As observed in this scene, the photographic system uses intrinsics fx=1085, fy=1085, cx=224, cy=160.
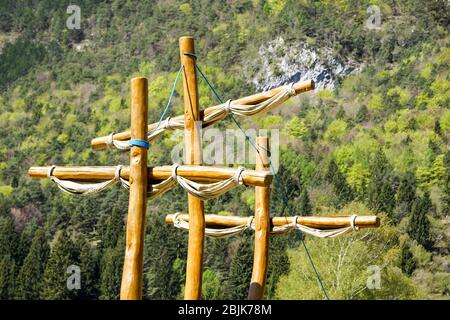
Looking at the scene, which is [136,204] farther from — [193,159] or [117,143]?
[117,143]

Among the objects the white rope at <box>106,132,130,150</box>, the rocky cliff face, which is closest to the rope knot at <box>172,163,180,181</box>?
the white rope at <box>106,132,130,150</box>

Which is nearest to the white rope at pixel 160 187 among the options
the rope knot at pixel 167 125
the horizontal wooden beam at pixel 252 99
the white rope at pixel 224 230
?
the horizontal wooden beam at pixel 252 99

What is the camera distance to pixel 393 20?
104 meters

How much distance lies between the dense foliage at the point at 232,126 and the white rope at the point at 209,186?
26.9 m

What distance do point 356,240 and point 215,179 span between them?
2722cm

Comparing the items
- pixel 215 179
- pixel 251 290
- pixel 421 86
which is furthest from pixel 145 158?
pixel 421 86

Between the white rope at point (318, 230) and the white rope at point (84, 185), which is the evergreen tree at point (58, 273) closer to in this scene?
the white rope at point (318, 230)

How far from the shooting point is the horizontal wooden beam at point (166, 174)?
39.8 ft

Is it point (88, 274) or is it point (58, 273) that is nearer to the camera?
point (58, 273)

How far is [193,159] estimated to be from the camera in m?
13.3

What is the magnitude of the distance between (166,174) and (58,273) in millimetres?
42733

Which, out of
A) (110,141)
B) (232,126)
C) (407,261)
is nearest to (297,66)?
(232,126)

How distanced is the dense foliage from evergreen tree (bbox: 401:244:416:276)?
0.09m
